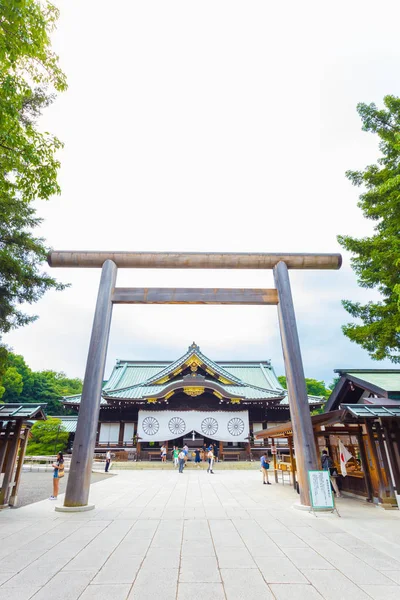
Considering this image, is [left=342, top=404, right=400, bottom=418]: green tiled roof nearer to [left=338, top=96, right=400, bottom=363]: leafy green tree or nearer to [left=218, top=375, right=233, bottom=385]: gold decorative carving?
[left=338, top=96, right=400, bottom=363]: leafy green tree

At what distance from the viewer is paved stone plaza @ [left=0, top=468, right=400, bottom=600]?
3.36 meters

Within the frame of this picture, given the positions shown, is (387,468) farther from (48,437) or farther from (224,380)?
(48,437)

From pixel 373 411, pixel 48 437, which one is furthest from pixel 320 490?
pixel 48 437

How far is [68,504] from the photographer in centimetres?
704

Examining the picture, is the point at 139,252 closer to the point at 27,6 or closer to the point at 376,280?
the point at 27,6

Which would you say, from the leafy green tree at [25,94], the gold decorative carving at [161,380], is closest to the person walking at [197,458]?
the gold decorative carving at [161,380]

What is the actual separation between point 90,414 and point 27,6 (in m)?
7.58

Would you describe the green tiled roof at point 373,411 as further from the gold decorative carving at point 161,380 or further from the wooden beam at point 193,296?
the gold decorative carving at point 161,380

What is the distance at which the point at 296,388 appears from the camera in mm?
7777

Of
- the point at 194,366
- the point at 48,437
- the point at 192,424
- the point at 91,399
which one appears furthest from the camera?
the point at 194,366

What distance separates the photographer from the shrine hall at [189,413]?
2175 cm

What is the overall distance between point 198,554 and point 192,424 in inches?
718

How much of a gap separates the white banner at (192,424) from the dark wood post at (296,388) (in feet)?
49.3

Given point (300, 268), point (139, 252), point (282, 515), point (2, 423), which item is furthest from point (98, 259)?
point (282, 515)
